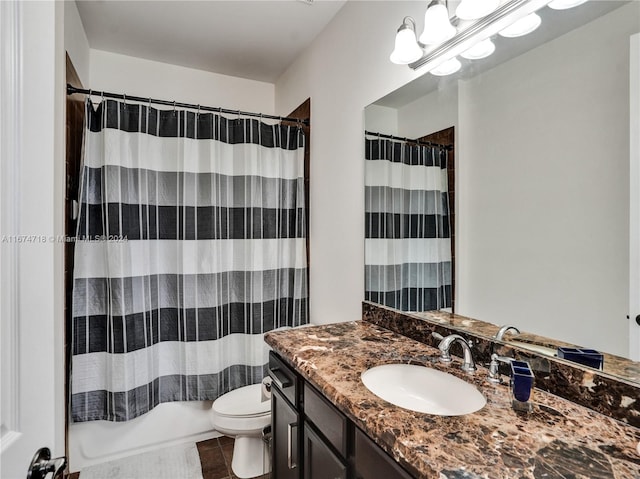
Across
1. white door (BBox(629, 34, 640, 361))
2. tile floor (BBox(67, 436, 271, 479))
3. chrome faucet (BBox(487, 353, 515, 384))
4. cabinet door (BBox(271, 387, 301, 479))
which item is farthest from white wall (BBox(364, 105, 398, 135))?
tile floor (BBox(67, 436, 271, 479))

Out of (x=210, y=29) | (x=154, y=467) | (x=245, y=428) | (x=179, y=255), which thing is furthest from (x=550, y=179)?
(x=154, y=467)

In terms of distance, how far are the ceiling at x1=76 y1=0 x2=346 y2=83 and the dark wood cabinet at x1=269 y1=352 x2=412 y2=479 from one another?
1.97 metres

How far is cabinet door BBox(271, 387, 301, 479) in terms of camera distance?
1.32m

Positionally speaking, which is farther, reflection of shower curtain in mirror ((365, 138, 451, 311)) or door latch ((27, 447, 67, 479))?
reflection of shower curtain in mirror ((365, 138, 451, 311))

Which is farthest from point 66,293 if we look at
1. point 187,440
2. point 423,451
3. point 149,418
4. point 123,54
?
point 423,451

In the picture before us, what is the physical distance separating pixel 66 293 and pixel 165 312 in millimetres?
520

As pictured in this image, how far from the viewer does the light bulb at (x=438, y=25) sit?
4.20ft

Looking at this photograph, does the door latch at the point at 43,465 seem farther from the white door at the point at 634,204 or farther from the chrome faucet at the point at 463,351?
the white door at the point at 634,204

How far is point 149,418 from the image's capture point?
2121mm

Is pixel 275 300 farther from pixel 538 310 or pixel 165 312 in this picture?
pixel 538 310

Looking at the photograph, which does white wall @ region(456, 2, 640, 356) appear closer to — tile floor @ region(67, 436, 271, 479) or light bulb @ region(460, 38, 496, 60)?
light bulb @ region(460, 38, 496, 60)

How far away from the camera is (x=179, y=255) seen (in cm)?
214

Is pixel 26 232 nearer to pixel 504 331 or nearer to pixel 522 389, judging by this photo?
pixel 522 389

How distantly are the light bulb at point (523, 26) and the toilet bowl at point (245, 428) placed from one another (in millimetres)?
2031
